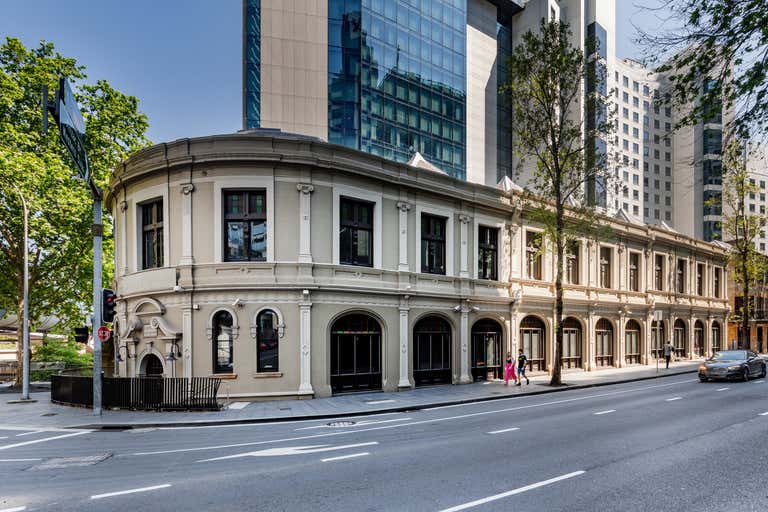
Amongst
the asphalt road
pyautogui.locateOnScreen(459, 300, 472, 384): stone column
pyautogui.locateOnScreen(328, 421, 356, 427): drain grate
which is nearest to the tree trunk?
pyautogui.locateOnScreen(459, 300, 472, 384): stone column

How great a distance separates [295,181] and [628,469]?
48.2 ft

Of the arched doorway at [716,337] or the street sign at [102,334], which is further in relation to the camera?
the arched doorway at [716,337]

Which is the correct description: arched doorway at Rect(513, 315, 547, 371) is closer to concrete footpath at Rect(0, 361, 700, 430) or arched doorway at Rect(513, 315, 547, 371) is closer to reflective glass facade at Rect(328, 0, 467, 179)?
concrete footpath at Rect(0, 361, 700, 430)

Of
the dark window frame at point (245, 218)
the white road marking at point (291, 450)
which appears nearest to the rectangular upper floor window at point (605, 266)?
the dark window frame at point (245, 218)

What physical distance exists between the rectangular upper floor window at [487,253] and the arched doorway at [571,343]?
23.1ft

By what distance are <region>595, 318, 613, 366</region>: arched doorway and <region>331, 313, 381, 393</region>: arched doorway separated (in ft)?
58.6

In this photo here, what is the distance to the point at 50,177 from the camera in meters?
23.0

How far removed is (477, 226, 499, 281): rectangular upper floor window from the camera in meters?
24.9

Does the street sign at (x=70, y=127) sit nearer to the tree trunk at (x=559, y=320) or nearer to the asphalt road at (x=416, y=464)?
the asphalt road at (x=416, y=464)

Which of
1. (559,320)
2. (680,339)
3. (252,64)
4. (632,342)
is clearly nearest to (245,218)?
(559,320)

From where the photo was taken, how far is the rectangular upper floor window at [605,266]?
104ft

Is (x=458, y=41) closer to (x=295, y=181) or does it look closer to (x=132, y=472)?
(x=295, y=181)

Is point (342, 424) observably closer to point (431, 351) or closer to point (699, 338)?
point (431, 351)

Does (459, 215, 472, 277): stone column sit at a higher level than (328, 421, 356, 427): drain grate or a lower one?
higher
